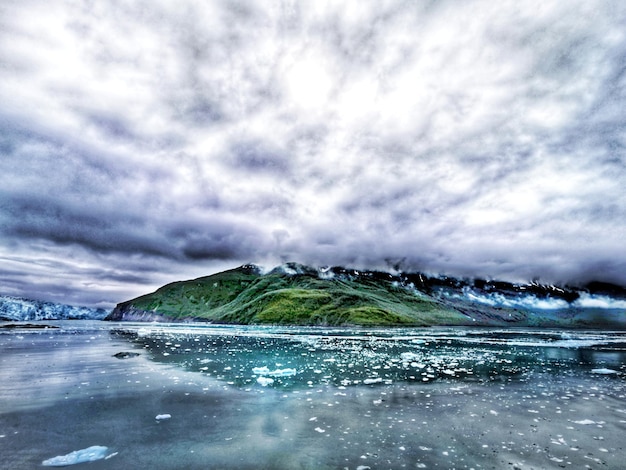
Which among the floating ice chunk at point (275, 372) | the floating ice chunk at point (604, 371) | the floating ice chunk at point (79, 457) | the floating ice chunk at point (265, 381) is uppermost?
the floating ice chunk at point (79, 457)

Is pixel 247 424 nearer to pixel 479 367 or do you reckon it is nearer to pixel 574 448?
pixel 574 448

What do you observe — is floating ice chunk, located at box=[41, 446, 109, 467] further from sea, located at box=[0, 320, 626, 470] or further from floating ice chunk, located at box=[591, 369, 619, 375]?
floating ice chunk, located at box=[591, 369, 619, 375]

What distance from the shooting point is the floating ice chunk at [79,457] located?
880 cm

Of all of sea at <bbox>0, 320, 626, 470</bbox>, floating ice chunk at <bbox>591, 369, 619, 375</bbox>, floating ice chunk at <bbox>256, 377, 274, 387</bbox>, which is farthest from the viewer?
floating ice chunk at <bbox>591, 369, 619, 375</bbox>

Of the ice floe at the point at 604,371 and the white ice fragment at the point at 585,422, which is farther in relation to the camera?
the ice floe at the point at 604,371

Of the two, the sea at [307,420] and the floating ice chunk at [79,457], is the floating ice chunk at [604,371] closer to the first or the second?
the sea at [307,420]

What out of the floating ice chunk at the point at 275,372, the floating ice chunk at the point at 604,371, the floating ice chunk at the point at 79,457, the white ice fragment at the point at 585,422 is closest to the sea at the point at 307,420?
the floating ice chunk at the point at 79,457

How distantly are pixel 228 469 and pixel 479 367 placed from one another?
24.9m

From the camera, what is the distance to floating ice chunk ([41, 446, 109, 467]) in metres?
8.80

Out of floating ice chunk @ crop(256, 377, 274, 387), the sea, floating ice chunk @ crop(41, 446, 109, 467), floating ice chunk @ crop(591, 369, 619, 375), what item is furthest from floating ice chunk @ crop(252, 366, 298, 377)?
floating ice chunk @ crop(591, 369, 619, 375)

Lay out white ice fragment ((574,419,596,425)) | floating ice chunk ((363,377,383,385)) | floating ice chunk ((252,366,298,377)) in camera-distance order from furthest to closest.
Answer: floating ice chunk ((252,366,298,377))
floating ice chunk ((363,377,383,385))
white ice fragment ((574,419,596,425))

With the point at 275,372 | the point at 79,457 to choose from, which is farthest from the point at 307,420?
the point at 275,372

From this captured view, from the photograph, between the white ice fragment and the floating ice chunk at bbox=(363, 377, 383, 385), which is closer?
the white ice fragment

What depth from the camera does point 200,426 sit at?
11.9 m
